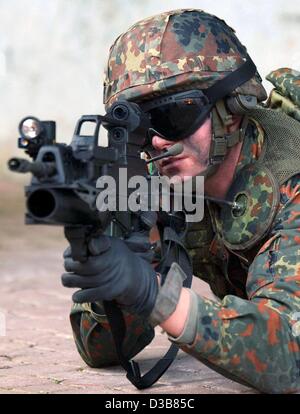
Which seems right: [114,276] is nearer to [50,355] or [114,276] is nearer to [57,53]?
[50,355]

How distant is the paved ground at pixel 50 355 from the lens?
3.17 metres

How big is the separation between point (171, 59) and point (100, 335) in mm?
1092

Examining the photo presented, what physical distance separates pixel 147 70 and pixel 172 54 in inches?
4.4

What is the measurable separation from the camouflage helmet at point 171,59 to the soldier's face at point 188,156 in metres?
0.17

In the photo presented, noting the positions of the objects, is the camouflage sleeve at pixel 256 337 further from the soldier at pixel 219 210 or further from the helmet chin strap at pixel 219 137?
the helmet chin strap at pixel 219 137

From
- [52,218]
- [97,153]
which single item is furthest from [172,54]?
[52,218]

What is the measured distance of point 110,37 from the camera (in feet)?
33.6

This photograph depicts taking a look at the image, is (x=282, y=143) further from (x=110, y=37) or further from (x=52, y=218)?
(x=110, y=37)

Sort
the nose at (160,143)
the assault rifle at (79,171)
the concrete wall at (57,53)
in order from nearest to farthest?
the assault rifle at (79,171) < the nose at (160,143) < the concrete wall at (57,53)

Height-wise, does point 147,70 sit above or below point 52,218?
above

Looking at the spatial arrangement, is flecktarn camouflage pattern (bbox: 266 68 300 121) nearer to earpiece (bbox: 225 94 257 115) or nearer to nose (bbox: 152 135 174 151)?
earpiece (bbox: 225 94 257 115)

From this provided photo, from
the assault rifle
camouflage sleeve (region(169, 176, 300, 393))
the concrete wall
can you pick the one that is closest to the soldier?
camouflage sleeve (region(169, 176, 300, 393))

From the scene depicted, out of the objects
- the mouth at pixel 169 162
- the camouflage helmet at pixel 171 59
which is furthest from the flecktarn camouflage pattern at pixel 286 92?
the mouth at pixel 169 162

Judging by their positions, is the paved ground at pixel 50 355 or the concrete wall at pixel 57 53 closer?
the paved ground at pixel 50 355
